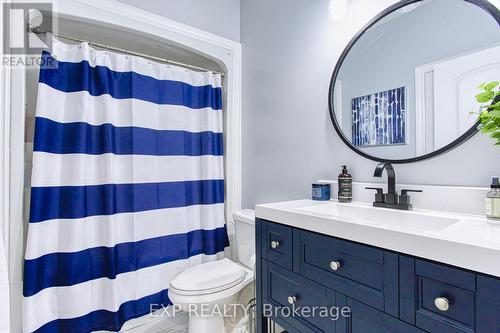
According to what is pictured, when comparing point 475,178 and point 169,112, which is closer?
point 475,178

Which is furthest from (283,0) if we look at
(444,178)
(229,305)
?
(229,305)

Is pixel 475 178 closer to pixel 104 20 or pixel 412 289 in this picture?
pixel 412 289

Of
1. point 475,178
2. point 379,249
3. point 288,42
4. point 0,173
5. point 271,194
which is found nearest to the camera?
point 379,249

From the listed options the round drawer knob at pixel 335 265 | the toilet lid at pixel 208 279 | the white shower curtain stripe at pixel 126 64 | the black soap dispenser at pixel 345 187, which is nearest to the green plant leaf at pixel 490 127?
the black soap dispenser at pixel 345 187

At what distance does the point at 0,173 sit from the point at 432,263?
73.0 inches

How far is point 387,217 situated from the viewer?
3.76 feet

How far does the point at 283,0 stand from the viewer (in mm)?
1817

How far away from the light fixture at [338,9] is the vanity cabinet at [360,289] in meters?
1.19

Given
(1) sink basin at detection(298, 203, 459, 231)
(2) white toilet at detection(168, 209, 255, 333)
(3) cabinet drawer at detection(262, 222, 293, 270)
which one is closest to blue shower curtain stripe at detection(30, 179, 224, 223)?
(2) white toilet at detection(168, 209, 255, 333)

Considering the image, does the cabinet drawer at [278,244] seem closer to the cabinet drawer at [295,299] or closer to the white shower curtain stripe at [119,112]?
the cabinet drawer at [295,299]

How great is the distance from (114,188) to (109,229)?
0.25 m

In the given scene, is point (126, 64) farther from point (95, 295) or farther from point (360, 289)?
point (360, 289)

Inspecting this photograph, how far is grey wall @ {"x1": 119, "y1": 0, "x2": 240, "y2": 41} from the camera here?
181 centimetres

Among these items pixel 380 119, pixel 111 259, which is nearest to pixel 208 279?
pixel 111 259
